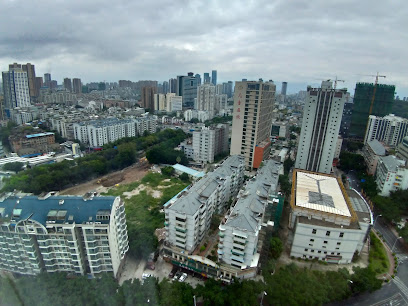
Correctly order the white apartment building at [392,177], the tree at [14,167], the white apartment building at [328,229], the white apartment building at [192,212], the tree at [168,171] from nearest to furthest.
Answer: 1. the white apartment building at [192,212]
2. the white apartment building at [328,229]
3. the white apartment building at [392,177]
4. the tree at [14,167]
5. the tree at [168,171]

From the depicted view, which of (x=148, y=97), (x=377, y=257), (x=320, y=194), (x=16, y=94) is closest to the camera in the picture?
(x=377, y=257)

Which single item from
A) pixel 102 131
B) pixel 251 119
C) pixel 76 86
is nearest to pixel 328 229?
pixel 251 119

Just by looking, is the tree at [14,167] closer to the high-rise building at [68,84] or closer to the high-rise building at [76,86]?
the high-rise building at [68,84]

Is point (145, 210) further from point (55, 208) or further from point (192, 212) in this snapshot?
point (55, 208)

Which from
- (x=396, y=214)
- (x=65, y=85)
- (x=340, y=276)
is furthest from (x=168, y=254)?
(x=65, y=85)

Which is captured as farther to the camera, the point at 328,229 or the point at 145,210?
the point at 145,210

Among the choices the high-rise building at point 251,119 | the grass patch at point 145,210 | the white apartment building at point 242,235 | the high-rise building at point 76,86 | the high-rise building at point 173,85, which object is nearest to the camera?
the white apartment building at point 242,235

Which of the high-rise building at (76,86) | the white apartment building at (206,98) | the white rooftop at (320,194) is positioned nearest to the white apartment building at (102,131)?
the white apartment building at (206,98)
